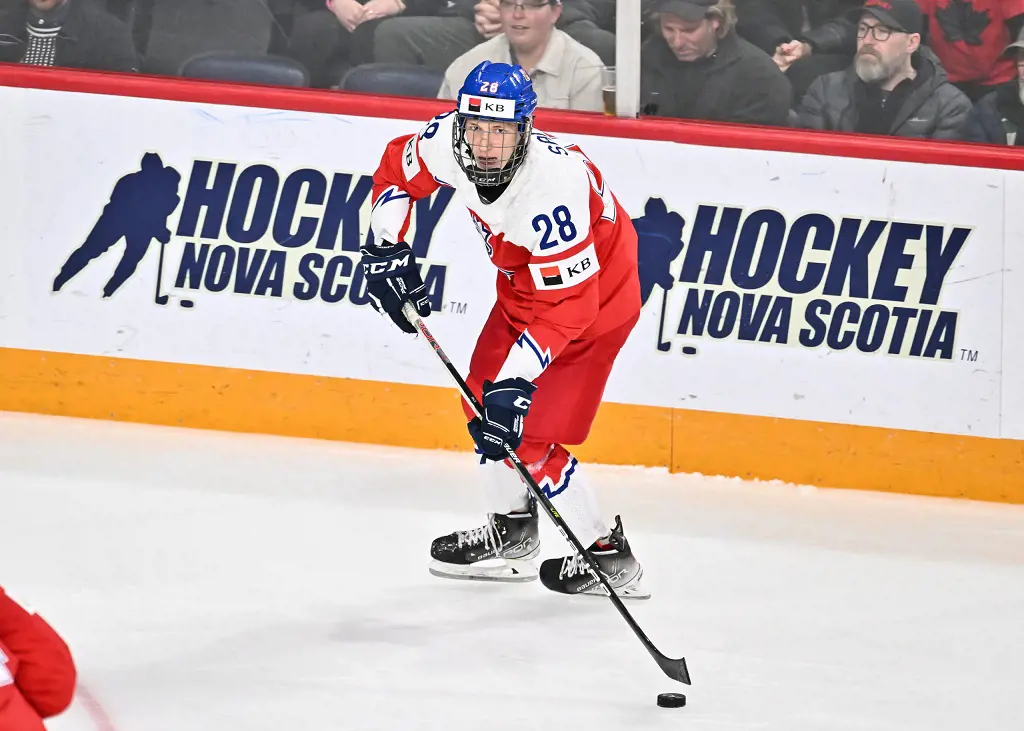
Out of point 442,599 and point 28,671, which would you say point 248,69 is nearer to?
point 442,599

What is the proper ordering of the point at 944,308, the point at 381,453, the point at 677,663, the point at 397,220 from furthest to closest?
the point at 381,453
the point at 944,308
the point at 397,220
the point at 677,663

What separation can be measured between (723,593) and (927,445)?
1.14 m

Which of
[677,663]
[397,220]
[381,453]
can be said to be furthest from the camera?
[381,453]

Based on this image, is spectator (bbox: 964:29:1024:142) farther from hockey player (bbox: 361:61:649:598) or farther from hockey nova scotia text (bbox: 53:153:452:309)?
hockey nova scotia text (bbox: 53:153:452:309)

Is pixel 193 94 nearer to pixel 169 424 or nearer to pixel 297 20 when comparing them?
pixel 297 20

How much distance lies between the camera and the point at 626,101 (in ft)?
16.0

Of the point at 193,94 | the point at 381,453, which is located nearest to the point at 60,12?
the point at 193,94

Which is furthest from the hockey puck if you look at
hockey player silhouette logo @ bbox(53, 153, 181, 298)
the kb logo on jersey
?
hockey player silhouette logo @ bbox(53, 153, 181, 298)

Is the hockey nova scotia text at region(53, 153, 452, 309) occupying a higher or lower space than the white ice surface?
higher

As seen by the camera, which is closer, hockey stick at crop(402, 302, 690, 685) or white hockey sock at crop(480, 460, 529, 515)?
hockey stick at crop(402, 302, 690, 685)

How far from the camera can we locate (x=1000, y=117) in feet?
15.5

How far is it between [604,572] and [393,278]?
0.98 meters

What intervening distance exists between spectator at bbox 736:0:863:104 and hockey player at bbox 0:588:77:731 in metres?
3.43

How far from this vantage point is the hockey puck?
10.5 feet
